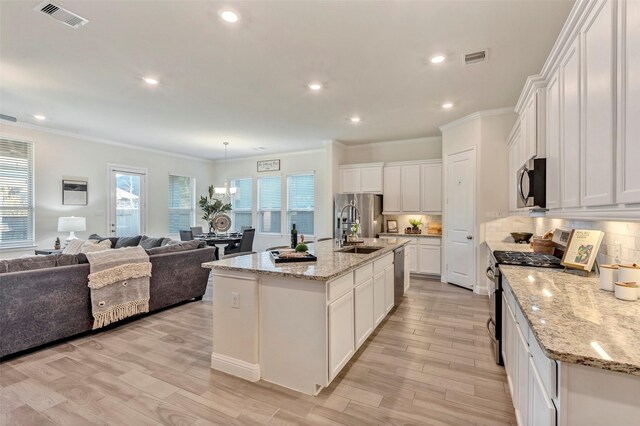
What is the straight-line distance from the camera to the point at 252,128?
18.6 feet

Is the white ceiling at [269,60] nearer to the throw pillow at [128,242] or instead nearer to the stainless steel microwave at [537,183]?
the stainless steel microwave at [537,183]

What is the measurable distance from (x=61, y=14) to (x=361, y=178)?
17.3 feet

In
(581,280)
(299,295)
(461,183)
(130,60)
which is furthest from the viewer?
(461,183)

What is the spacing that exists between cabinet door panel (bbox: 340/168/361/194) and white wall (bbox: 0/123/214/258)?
4582 millimetres

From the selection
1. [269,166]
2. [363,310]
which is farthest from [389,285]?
[269,166]

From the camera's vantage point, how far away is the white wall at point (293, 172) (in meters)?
7.38

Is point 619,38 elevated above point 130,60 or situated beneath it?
situated beneath

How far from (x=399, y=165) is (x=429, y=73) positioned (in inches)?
118

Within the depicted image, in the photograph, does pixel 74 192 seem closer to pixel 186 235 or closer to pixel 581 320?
pixel 186 235

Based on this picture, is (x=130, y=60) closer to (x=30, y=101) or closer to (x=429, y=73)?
(x=30, y=101)

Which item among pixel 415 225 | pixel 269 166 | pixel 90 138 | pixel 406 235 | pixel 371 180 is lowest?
pixel 406 235

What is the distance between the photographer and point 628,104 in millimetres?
1229

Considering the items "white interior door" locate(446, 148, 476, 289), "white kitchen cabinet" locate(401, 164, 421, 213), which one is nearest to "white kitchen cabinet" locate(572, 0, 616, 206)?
"white interior door" locate(446, 148, 476, 289)

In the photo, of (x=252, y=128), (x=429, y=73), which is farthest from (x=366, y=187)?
(x=429, y=73)
